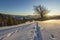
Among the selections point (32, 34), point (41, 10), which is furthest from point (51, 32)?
point (41, 10)

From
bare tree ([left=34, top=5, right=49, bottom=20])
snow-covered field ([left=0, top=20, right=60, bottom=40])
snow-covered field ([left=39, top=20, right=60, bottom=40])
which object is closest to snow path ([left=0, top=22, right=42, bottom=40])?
snow-covered field ([left=0, top=20, right=60, bottom=40])

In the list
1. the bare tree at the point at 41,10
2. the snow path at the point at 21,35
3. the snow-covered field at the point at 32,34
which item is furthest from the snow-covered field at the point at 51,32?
the bare tree at the point at 41,10

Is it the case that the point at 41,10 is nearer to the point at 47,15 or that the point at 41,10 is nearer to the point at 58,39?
the point at 47,15

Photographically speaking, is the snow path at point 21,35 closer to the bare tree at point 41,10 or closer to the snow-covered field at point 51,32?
the snow-covered field at point 51,32

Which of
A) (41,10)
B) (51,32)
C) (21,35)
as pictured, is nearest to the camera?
(21,35)

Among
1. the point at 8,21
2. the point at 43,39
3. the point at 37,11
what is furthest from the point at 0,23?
the point at 37,11

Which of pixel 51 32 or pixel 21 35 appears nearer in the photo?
pixel 21 35

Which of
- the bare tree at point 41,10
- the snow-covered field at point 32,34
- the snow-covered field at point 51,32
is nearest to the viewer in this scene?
the snow-covered field at point 51,32

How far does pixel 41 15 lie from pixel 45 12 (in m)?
1.98

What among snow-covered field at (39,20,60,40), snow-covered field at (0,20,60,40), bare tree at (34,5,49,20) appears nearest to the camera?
snow-covered field at (39,20,60,40)

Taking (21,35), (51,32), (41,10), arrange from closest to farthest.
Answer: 1. (21,35)
2. (51,32)
3. (41,10)

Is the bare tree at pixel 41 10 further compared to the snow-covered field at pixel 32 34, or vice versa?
the bare tree at pixel 41 10

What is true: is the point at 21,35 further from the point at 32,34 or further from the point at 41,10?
the point at 41,10

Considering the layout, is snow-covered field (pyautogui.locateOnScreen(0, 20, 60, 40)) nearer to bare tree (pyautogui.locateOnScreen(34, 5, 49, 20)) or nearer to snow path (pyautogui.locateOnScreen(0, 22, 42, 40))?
snow path (pyautogui.locateOnScreen(0, 22, 42, 40))
